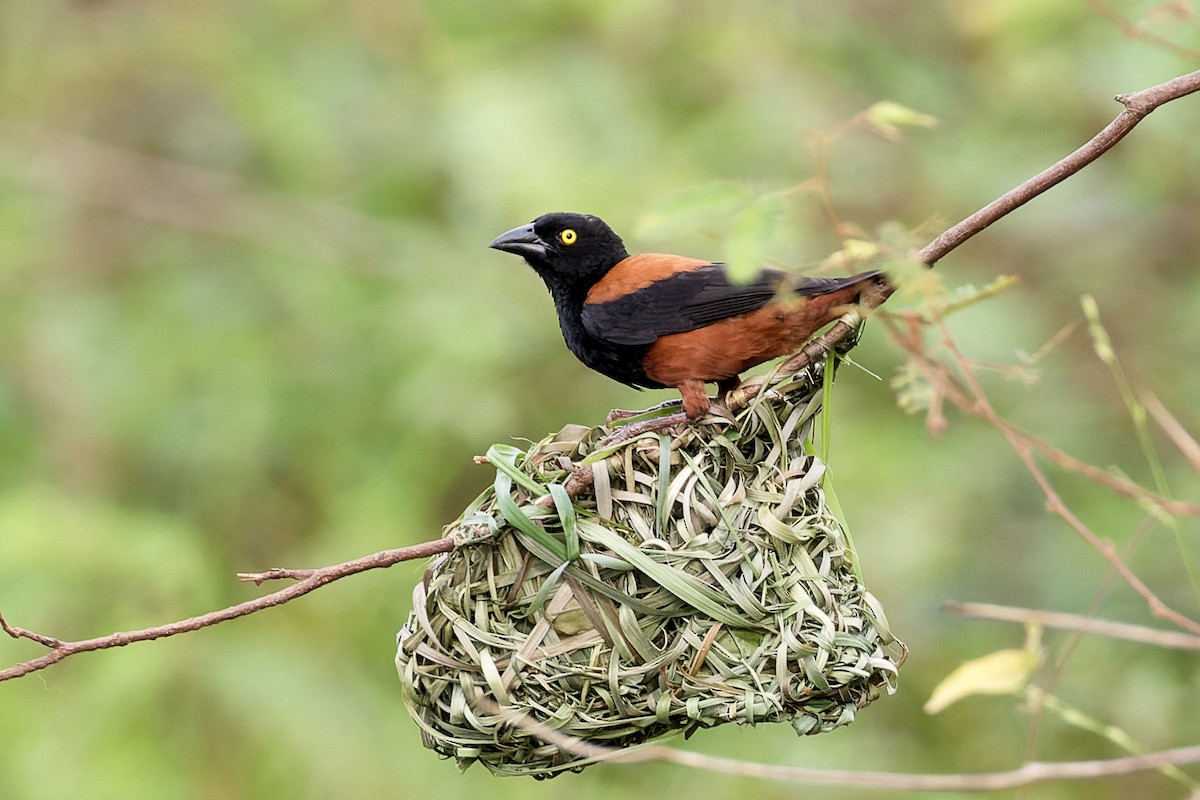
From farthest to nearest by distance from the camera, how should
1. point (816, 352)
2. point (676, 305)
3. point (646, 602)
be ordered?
point (676, 305)
point (816, 352)
point (646, 602)

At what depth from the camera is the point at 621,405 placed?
6.70 m

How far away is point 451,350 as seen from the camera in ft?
21.6

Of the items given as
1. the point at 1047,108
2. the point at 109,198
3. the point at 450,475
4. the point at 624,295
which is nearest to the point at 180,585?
the point at 450,475

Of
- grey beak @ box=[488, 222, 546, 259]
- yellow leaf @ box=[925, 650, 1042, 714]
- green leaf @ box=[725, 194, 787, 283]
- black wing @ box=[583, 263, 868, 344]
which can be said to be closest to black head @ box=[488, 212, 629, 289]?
grey beak @ box=[488, 222, 546, 259]

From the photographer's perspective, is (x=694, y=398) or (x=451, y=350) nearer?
(x=694, y=398)

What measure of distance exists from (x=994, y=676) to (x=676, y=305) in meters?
1.72

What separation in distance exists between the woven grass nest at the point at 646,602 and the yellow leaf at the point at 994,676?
22.4 inches

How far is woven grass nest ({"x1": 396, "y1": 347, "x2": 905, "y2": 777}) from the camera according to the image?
281 cm

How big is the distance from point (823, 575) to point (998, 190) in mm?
3936

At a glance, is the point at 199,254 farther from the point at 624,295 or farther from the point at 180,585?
the point at 624,295

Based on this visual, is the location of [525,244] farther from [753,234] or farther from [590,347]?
[753,234]

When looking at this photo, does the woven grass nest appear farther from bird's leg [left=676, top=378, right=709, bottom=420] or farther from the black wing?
the black wing

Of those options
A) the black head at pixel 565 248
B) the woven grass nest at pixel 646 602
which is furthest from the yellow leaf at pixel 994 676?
the black head at pixel 565 248

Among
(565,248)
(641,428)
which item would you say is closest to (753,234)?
(641,428)
